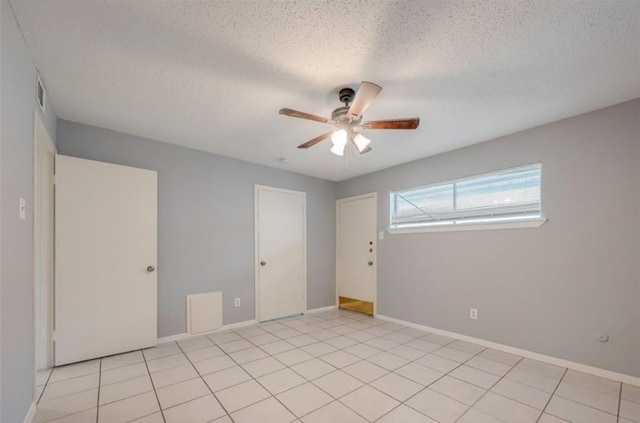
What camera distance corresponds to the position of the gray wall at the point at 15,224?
1382 mm

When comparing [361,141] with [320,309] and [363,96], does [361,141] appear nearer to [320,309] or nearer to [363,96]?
[363,96]

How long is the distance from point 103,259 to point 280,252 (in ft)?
7.41

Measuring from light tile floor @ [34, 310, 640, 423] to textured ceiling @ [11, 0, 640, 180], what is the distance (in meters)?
2.37

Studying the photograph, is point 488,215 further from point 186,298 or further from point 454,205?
point 186,298

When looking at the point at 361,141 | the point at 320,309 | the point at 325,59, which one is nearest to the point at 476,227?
the point at 361,141

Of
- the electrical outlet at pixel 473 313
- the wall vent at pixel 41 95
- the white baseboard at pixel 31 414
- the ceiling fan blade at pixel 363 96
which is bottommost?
the white baseboard at pixel 31 414

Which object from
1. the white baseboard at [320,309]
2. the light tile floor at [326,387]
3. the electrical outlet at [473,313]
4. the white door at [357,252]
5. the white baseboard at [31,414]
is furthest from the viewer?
the white baseboard at [320,309]

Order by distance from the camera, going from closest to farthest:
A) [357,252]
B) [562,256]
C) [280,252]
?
[562,256]
[280,252]
[357,252]

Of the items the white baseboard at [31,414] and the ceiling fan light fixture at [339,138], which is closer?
the white baseboard at [31,414]

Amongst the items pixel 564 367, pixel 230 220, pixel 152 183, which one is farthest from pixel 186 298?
pixel 564 367

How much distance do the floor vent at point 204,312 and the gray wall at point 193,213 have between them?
0.08 meters

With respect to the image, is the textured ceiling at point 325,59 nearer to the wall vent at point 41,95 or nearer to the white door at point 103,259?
the wall vent at point 41,95

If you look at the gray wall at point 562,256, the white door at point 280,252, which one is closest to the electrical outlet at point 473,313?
the gray wall at point 562,256

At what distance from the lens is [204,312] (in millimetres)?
3582
